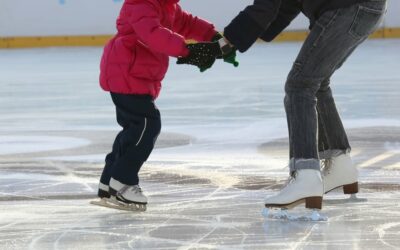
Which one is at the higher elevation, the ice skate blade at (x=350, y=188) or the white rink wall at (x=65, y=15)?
the ice skate blade at (x=350, y=188)

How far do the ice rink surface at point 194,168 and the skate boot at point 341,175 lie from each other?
5 centimetres

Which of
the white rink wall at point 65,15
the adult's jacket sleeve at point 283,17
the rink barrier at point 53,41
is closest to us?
the adult's jacket sleeve at point 283,17

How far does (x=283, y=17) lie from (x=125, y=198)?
0.86 meters

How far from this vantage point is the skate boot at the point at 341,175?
13.8 ft

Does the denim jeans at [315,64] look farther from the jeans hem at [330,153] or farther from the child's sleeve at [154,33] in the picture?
the child's sleeve at [154,33]

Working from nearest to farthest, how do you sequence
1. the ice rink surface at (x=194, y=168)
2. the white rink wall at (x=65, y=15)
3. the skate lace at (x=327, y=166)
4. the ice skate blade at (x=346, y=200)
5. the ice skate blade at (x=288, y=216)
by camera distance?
1. the ice rink surface at (x=194, y=168)
2. the ice skate blade at (x=288, y=216)
3. the ice skate blade at (x=346, y=200)
4. the skate lace at (x=327, y=166)
5. the white rink wall at (x=65, y=15)

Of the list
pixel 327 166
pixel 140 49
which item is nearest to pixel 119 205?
pixel 140 49

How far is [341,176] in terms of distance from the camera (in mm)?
4219

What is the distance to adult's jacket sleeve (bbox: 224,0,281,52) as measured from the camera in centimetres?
377

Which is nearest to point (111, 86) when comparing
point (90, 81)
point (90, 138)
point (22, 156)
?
point (22, 156)

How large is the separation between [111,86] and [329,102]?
0.81 metres

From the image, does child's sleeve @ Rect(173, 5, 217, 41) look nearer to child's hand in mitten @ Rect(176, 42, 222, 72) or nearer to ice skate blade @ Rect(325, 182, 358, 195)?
child's hand in mitten @ Rect(176, 42, 222, 72)

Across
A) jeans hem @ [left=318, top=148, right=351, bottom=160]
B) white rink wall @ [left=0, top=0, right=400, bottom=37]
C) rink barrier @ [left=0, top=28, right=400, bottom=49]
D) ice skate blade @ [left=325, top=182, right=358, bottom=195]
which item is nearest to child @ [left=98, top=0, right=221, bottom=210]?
jeans hem @ [left=318, top=148, right=351, bottom=160]

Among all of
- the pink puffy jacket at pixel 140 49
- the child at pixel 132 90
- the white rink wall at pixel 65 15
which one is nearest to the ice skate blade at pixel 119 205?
the child at pixel 132 90
